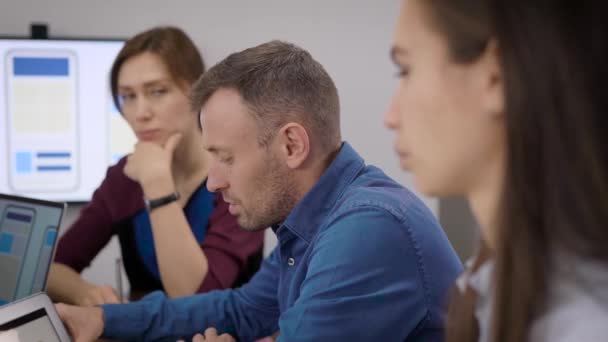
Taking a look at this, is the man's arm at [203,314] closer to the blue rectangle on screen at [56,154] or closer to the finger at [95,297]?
the finger at [95,297]

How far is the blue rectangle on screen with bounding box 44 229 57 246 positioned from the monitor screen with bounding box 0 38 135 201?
5.99 ft

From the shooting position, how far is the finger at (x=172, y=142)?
209 cm

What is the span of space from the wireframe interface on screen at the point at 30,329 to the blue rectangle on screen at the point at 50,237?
0.75 ft

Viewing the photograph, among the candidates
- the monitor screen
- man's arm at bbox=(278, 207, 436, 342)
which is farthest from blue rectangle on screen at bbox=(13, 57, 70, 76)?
man's arm at bbox=(278, 207, 436, 342)

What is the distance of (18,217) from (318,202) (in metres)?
0.59

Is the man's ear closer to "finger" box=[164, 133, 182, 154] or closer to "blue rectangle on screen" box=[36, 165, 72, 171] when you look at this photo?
"finger" box=[164, 133, 182, 154]

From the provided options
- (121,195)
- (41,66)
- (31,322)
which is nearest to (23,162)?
(41,66)

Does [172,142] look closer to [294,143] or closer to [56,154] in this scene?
[294,143]

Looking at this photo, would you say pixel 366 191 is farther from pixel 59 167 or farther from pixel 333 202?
pixel 59 167

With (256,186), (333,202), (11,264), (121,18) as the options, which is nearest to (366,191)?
(333,202)

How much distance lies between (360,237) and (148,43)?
1259 mm

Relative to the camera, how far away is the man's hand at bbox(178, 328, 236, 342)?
146 centimetres

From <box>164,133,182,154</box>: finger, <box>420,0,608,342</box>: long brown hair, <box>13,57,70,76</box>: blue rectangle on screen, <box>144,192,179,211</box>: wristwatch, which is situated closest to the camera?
<box>420,0,608,342</box>: long brown hair

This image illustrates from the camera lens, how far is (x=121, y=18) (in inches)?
125
